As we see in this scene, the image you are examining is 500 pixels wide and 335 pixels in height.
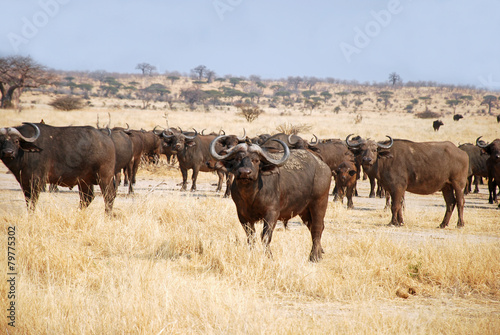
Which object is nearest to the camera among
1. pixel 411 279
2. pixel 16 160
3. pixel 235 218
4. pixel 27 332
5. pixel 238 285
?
pixel 27 332

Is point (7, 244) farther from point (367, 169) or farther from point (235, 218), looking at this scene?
point (367, 169)

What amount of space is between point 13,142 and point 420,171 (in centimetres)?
830

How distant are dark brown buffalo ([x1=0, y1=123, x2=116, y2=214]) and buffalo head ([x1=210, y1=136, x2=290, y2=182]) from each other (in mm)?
3872

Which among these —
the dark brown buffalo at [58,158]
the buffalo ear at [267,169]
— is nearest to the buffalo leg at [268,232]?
the buffalo ear at [267,169]

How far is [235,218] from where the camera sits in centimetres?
903

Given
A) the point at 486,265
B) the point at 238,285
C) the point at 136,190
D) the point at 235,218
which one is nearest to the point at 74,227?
the point at 235,218

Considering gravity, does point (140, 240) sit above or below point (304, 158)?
below

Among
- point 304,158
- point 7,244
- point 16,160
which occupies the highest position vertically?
point 304,158

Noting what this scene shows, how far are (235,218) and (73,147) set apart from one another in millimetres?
3314

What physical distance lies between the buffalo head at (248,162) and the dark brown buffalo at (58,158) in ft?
12.7

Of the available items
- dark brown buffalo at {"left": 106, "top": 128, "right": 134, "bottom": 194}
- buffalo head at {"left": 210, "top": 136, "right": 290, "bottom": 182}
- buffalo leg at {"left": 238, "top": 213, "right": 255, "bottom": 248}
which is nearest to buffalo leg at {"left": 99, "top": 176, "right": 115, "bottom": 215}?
dark brown buffalo at {"left": 106, "top": 128, "right": 134, "bottom": 194}

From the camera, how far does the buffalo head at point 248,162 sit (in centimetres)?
571

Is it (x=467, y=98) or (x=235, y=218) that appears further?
(x=467, y=98)

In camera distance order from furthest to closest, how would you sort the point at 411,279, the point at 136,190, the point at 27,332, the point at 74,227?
1. the point at 136,190
2. the point at 74,227
3. the point at 411,279
4. the point at 27,332
